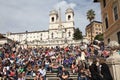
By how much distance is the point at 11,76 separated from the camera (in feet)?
53.1

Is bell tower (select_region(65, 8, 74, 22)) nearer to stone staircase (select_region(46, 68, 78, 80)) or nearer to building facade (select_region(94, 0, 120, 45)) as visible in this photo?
building facade (select_region(94, 0, 120, 45))

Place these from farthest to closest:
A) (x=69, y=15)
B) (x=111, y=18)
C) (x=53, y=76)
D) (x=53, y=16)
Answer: (x=53, y=16), (x=69, y=15), (x=111, y=18), (x=53, y=76)

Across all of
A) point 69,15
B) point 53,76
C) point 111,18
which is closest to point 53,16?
point 69,15

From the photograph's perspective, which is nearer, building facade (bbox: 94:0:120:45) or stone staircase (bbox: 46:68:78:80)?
stone staircase (bbox: 46:68:78:80)

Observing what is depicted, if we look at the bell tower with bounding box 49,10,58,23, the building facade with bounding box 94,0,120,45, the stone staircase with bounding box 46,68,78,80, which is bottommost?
the stone staircase with bounding box 46,68,78,80

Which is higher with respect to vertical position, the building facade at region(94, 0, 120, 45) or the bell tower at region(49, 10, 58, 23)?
the bell tower at region(49, 10, 58, 23)

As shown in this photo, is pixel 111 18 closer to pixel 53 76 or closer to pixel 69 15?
pixel 53 76

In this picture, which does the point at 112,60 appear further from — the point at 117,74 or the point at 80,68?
the point at 80,68

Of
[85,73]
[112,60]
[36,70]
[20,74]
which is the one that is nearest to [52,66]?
[36,70]

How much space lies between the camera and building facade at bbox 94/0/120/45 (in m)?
24.9

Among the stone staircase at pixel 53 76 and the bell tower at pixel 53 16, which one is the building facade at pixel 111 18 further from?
the bell tower at pixel 53 16

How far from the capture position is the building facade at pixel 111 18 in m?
24.9

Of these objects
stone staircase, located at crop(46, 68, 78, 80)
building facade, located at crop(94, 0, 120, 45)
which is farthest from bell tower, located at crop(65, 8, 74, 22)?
stone staircase, located at crop(46, 68, 78, 80)

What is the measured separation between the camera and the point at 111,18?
88.7 feet
